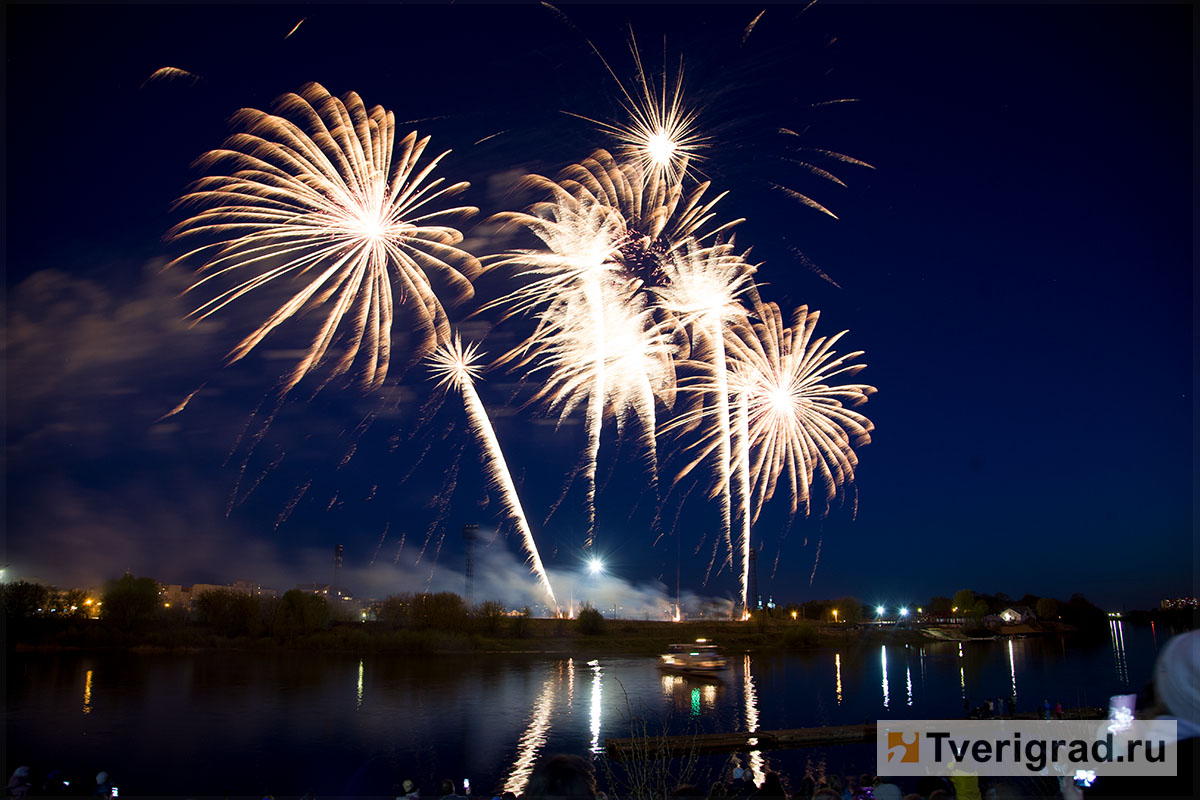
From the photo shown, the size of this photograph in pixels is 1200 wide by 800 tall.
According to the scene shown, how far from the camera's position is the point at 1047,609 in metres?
130

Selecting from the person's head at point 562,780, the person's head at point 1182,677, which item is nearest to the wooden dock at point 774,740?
the person's head at point 1182,677

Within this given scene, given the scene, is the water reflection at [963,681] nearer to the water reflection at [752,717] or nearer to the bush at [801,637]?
the water reflection at [752,717]

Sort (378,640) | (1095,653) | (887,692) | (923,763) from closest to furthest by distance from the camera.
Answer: (923,763) < (887,692) < (378,640) < (1095,653)

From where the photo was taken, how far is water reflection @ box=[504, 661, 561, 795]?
22.2 meters

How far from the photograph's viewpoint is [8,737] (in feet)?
95.0

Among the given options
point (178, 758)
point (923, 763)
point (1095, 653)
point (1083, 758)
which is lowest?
point (1095, 653)

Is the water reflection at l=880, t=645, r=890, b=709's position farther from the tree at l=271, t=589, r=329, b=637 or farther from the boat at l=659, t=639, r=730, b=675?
the tree at l=271, t=589, r=329, b=637

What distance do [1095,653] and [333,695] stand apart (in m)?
78.4

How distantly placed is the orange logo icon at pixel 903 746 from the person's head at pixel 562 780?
53.3 feet

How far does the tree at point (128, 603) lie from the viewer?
71.2 meters

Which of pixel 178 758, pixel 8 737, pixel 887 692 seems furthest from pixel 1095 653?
pixel 8 737

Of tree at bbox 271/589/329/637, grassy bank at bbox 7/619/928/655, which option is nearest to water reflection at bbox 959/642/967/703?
grassy bank at bbox 7/619/928/655

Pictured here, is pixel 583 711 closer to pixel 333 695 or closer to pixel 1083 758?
pixel 333 695

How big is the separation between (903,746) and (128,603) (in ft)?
254
